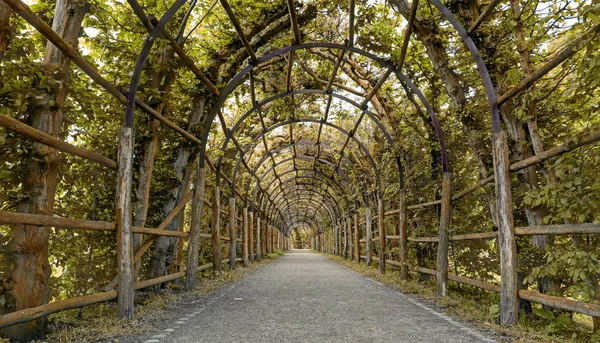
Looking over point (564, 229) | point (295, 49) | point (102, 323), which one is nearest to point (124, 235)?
point (102, 323)

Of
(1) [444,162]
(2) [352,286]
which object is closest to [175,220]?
(2) [352,286]

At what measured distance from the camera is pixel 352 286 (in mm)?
7746

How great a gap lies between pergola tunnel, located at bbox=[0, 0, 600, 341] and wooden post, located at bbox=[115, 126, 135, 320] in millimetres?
16

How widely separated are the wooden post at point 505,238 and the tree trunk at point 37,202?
4.49 meters

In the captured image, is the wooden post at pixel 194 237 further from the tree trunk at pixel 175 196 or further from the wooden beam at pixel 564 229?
the wooden beam at pixel 564 229

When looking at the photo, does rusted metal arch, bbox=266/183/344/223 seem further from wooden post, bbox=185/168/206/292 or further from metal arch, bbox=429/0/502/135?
metal arch, bbox=429/0/502/135

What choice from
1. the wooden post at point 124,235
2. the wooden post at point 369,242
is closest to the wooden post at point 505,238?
the wooden post at point 124,235

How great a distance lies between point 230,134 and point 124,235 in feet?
15.8

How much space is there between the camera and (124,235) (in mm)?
4066

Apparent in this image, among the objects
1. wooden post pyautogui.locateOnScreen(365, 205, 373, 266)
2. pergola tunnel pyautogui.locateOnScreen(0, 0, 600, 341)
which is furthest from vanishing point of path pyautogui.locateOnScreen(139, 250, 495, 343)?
wooden post pyautogui.locateOnScreen(365, 205, 373, 266)

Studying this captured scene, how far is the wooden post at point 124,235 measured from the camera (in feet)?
13.3

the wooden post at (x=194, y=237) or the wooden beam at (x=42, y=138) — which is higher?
the wooden beam at (x=42, y=138)

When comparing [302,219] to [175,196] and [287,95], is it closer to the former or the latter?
[287,95]

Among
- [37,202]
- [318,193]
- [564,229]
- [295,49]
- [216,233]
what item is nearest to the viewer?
[564,229]
